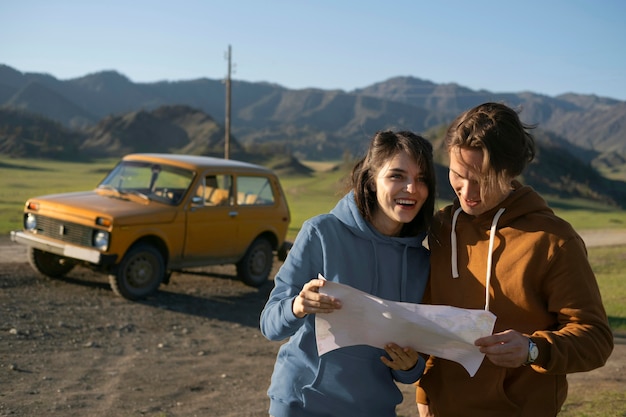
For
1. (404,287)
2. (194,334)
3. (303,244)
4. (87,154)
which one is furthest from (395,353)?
(87,154)

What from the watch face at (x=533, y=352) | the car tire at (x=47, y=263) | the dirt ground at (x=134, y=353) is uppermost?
the watch face at (x=533, y=352)

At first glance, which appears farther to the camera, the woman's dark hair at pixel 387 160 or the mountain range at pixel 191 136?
the mountain range at pixel 191 136

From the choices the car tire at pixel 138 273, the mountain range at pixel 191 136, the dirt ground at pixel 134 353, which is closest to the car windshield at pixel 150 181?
the car tire at pixel 138 273

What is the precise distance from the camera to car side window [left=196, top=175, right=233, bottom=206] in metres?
10.9

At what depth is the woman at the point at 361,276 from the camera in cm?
275

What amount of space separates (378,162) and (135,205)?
25.1ft

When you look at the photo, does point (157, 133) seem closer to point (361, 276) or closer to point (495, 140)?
point (361, 276)

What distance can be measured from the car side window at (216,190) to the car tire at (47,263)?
2.20 m

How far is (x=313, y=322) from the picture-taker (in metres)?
2.81

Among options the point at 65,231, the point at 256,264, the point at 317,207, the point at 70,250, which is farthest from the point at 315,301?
the point at 317,207

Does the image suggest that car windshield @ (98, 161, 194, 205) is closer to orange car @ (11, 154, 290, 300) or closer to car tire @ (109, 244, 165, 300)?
orange car @ (11, 154, 290, 300)

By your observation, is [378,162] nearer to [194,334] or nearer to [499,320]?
[499,320]

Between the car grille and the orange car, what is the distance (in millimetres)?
13

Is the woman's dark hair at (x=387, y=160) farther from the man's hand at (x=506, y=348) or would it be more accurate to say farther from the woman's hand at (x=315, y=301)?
the man's hand at (x=506, y=348)
